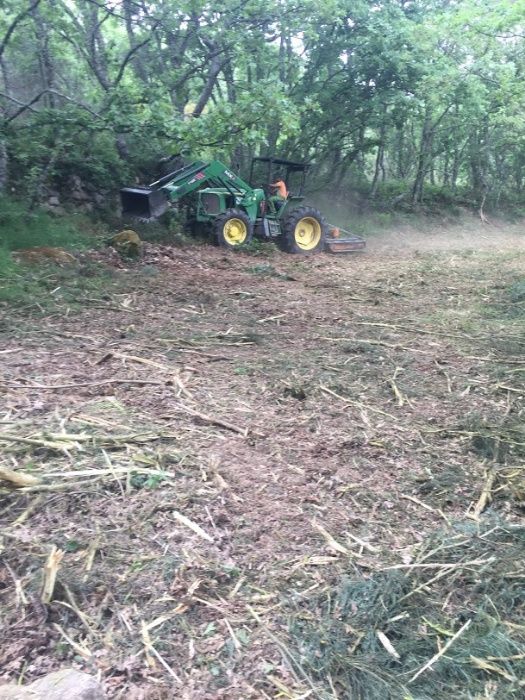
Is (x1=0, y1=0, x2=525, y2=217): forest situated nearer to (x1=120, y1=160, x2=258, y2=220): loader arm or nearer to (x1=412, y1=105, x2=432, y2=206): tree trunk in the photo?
(x1=412, y1=105, x2=432, y2=206): tree trunk

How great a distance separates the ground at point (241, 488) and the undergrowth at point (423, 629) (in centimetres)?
1

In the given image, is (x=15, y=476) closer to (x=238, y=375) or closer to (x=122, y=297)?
(x=238, y=375)

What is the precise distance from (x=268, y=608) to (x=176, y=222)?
978 cm

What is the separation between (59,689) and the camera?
2.11 meters

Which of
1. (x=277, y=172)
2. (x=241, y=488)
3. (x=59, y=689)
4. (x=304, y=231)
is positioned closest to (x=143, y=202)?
(x=304, y=231)

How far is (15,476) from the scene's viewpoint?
10.9 feet

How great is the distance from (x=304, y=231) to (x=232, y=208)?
2042 millimetres

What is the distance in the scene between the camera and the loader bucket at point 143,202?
36.4 feet

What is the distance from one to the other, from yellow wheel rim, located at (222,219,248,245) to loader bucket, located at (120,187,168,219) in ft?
3.99

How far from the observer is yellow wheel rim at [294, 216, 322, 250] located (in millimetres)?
13359

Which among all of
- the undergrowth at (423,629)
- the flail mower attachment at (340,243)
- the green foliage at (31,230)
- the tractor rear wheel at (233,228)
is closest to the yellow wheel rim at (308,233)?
the flail mower attachment at (340,243)

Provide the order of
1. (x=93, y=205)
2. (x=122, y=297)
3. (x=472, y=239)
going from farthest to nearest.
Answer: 1. (x=472, y=239)
2. (x=93, y=205)
3. (x=122, y=297)

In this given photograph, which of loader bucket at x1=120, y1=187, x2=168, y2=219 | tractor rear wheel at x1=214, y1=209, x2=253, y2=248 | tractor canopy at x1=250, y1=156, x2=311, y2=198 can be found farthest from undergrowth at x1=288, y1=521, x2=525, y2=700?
tractor canopy at x1=250, y1=156, x2=311, y2=198

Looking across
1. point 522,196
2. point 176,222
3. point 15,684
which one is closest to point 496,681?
point 15,684
